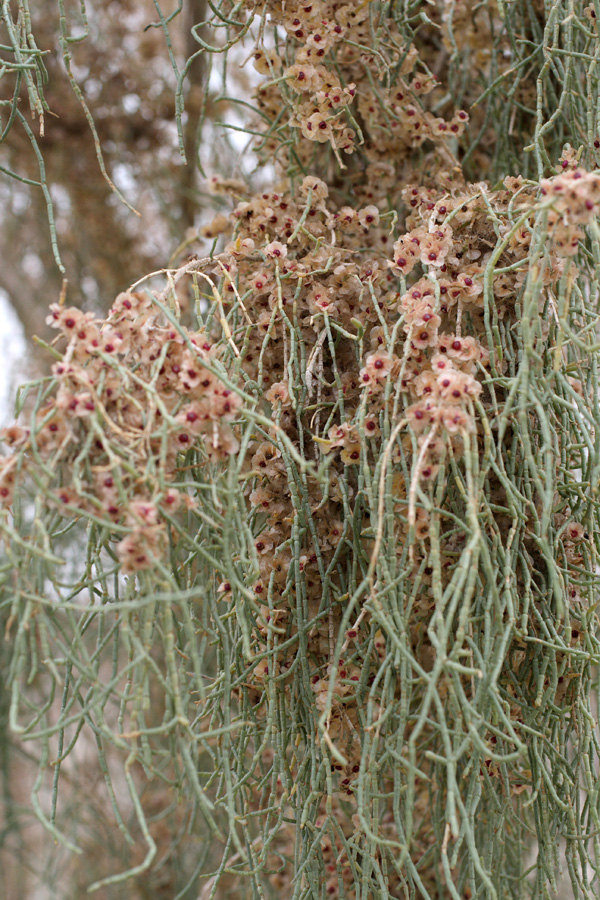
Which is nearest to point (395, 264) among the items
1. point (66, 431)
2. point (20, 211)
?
point (66, 431)

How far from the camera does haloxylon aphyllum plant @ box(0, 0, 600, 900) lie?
2.16ft

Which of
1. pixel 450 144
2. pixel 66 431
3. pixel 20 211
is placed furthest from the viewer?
pixel 20 211

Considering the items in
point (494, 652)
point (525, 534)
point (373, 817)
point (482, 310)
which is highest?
point (482, 310)

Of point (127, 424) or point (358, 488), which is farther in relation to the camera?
point (358, 488)

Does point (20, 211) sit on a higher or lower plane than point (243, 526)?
higher

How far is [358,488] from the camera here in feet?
2.68

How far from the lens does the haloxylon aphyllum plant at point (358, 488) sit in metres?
0.66

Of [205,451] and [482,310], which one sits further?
[482,310]

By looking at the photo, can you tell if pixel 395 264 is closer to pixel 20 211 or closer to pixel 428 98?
pixel 428 98

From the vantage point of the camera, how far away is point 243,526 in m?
0.71

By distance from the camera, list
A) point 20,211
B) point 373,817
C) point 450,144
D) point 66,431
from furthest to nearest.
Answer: point 20,211 < point 450,144 < point 373,817 < point 66,431

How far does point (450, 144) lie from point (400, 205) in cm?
10

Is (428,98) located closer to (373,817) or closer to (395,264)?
(395,264)

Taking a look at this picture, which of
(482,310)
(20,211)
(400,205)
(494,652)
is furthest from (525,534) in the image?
Answer: (20,211)
